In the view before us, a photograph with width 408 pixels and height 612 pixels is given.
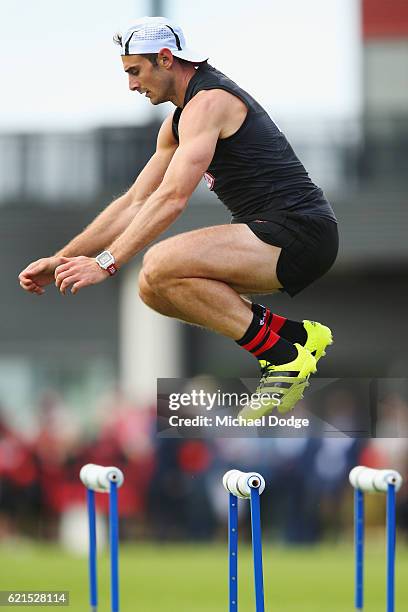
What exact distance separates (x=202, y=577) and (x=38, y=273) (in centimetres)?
729

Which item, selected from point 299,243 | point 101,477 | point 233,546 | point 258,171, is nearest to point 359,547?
point 233,546

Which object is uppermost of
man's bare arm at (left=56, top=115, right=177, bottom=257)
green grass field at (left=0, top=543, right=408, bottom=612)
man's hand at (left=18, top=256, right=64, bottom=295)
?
man's bare arm at (left=56, top=115, right=177, bottom=257)

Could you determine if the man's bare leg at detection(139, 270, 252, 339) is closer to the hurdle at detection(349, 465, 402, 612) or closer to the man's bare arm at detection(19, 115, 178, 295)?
the man's bare arm at detection(19, 115, 178, 295)

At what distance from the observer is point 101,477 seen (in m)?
7.39

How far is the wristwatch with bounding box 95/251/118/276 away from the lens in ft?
22.4

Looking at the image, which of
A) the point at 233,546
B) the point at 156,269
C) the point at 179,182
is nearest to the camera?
the point at 179,182

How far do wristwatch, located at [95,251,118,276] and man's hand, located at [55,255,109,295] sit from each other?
15 mm

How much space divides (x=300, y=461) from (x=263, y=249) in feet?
26.8

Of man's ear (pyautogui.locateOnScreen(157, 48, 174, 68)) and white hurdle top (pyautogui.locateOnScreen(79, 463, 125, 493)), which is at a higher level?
man's ear (pyautogui.locateOnScreen(157, 48, 174, 68))

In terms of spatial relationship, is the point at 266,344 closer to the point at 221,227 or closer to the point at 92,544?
the point at 221,227

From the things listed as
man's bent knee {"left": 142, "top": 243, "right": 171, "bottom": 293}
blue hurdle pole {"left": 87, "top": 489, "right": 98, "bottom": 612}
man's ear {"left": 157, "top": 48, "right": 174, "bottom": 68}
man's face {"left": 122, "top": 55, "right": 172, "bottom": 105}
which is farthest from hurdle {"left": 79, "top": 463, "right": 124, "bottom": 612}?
man's ear {"left": 157, "top": 48, "right": 174, "bottom": 68}

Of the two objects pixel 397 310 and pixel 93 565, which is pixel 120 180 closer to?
pixel 397 310

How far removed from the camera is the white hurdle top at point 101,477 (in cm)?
734

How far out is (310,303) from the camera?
640 inches
